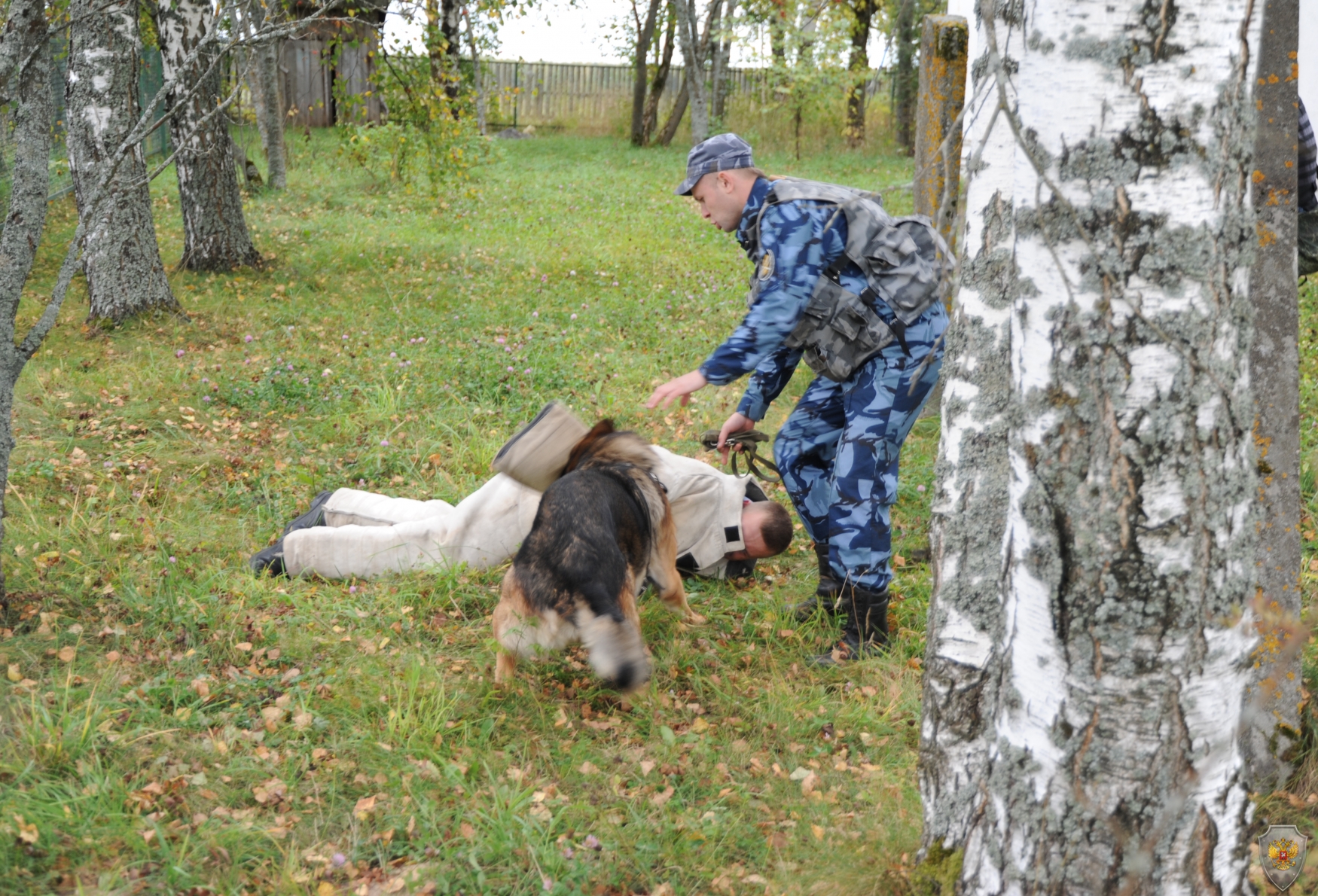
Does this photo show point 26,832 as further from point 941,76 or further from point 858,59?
point 858,59

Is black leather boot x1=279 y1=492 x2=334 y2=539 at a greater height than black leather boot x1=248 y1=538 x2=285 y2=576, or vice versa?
black leather boot x1=279 y1=492 x2=334 y2=539

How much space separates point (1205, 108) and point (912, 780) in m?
2.29

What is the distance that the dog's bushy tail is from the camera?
323 centimetres

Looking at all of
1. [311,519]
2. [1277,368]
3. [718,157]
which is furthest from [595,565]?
[1277,368]

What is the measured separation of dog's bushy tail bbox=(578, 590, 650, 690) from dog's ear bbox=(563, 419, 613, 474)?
977 millimetres

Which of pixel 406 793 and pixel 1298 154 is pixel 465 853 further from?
pixel 1298 154

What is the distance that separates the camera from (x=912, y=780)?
323 centimetres

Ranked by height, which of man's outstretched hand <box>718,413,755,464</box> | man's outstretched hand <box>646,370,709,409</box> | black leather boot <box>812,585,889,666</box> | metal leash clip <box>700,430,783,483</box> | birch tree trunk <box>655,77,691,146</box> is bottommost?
black leather boot <box>812,585,889,666</box>

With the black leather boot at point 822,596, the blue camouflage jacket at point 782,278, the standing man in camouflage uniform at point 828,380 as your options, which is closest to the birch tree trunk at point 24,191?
the standing man in camouflage uniform at point 828,380

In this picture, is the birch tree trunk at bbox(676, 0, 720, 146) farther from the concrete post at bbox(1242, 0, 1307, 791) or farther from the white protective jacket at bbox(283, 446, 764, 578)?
the concrete post at bbox(1242, 0, 1307, 791)

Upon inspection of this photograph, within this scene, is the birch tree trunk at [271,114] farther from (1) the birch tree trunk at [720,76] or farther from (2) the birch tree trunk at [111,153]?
(1) the birch tree trunk at [720,76]

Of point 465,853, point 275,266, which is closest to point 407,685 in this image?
point 465,853

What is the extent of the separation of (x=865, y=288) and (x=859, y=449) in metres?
0.64

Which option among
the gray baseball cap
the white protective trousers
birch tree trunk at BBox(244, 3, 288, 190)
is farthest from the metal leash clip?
birch tree trunk at BBox(244, 3, 288, 190)
